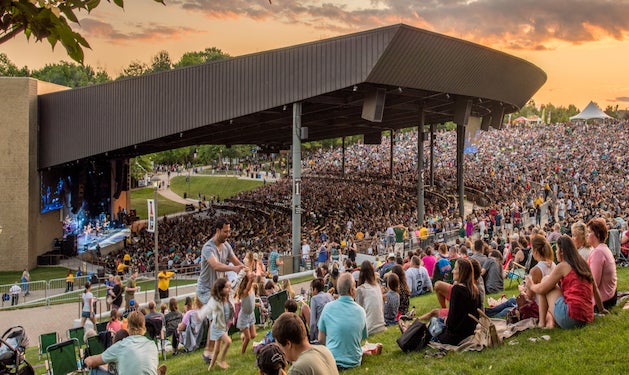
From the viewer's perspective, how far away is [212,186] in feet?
265

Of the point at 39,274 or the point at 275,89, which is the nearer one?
the point at 275,89

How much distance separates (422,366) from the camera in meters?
7.23

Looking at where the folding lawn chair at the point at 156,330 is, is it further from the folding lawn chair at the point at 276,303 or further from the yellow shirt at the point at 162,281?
the yellow shirt at the point at 162,281

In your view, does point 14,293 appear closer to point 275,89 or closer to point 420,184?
Result: point 275,89

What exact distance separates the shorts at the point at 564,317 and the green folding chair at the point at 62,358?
24.2 ft

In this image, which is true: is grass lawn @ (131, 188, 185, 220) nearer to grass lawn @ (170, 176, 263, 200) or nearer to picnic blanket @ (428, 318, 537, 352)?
grass lawn @ (170, 176, 263, 200)

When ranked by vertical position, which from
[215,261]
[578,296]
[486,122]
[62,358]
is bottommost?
[62,358]

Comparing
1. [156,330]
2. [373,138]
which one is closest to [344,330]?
[156,330]

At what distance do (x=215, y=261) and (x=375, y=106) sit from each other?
20.2 m

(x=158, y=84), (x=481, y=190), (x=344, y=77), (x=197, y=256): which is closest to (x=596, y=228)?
(x=344, y=77)

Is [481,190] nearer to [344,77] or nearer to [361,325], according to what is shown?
[344,77]

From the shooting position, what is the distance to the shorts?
7543 mm

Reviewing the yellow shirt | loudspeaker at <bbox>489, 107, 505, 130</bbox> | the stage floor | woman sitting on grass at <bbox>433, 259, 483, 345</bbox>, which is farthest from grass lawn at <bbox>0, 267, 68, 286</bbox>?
loudspeaker at <bbox>489, 107, 505, 130</bbox>

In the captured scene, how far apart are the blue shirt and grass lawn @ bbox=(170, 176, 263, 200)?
69608 mm
